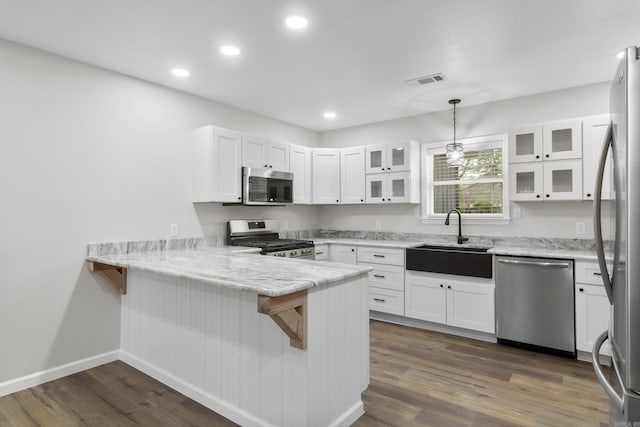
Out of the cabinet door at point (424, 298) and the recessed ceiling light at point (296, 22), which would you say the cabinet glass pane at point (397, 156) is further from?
the recessed ceiling light at point (296, 22)

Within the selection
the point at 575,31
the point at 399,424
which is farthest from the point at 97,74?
the point at 575,31

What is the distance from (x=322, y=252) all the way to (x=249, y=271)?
2.55m

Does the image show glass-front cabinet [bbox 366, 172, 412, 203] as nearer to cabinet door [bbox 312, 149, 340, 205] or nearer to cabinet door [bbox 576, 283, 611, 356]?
cabinet door [bbox 312, 149, 340, 205]

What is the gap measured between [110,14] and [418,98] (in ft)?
9.83

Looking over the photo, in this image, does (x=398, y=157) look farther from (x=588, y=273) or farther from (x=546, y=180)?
(x=588, y=273)

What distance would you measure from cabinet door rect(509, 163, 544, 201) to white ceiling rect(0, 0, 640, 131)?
2.71 ft

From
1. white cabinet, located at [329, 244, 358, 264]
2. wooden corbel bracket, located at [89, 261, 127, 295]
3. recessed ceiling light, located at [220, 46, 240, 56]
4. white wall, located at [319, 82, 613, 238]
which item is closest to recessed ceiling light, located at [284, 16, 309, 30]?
recessed ceiling light, located at [220, 46, 240, 56]

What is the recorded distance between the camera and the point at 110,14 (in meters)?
2.28

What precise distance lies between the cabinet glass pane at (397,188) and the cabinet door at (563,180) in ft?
5.14

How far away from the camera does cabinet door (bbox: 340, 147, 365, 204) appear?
16.1 ft

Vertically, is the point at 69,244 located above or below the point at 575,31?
below

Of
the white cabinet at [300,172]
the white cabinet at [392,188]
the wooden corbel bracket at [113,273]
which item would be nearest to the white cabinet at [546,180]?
the white cabinet at [392,188]

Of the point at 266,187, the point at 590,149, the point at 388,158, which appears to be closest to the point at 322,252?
the point at 266,187

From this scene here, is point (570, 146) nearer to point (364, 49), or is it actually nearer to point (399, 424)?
point (364, 49)
